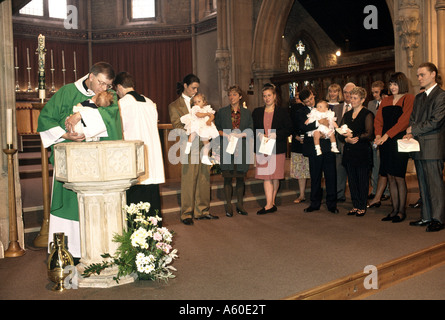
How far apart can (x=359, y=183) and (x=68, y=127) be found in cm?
330

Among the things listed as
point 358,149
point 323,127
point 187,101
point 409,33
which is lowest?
point 358,149

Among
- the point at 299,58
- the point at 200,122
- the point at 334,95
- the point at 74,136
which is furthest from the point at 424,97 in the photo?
the point at 299,58

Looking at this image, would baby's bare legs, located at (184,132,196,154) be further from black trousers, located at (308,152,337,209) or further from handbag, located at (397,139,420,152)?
handbag, located at (397,139,420,152)

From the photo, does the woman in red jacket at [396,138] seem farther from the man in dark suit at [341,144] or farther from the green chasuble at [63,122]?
Result: the green chasuble at [63,122]

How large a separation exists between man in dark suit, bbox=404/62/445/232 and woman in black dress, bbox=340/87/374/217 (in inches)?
26.3

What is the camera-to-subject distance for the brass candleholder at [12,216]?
4.25 meters

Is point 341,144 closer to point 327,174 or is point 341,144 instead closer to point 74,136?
point 327,174

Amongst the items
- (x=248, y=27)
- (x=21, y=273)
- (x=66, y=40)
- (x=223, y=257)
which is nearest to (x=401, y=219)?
(x=223, y=257)

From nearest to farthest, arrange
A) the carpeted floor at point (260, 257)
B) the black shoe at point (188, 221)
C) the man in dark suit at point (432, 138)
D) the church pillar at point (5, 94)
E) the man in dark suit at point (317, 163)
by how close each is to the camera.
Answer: the carpeted floor at point (260, 257) → the church pillar at point (5, 94) → the man in dark suit at point (432, 138) → the black shoe at point (188, 221) → the man in dark suit at point (317, 163)

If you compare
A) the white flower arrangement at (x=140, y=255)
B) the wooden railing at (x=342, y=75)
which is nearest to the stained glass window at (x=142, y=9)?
Result: the wooden railing at (x=342, y=75)

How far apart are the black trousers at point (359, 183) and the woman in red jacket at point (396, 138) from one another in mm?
264

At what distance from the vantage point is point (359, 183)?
5.51 m

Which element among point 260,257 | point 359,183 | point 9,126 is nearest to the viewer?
point 260,257

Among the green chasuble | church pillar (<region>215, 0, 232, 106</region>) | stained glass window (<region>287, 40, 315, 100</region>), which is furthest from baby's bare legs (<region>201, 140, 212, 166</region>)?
stained glass window (<region>287, 40, 315, 100</region>)
